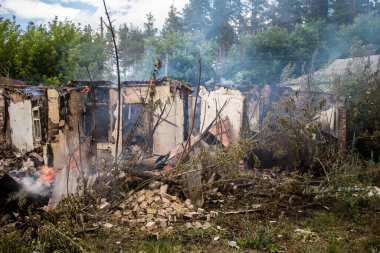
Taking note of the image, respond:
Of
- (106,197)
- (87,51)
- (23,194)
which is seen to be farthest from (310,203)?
(87,51)

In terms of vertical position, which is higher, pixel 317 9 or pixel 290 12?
pixel 290 12

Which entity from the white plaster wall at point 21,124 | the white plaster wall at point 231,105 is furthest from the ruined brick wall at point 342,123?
the white plaster wall at point 21,124

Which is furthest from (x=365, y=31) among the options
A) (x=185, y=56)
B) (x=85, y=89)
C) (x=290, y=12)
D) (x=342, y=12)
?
(x=85, y=89)

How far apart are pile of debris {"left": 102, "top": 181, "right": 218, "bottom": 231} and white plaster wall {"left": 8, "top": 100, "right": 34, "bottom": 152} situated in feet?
21.7

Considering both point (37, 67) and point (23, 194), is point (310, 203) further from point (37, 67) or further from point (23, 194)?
point (37, 67)

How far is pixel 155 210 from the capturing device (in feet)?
18.7

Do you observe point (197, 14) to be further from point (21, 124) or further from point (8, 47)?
point (21, 124)

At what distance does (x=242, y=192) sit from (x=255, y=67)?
66.8ft

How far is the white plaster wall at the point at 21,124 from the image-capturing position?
11.1m

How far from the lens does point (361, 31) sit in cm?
2716

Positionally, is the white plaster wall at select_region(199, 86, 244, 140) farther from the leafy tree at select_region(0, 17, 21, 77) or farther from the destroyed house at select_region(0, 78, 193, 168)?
the leafy tree at select_region(0, 17, 21, 77)

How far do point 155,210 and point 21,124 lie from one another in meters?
7.97

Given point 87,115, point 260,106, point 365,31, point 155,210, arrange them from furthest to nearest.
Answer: point 365,31
point 260,106
point 87,115
point 155,210

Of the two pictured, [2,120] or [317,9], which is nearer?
[2,120]
